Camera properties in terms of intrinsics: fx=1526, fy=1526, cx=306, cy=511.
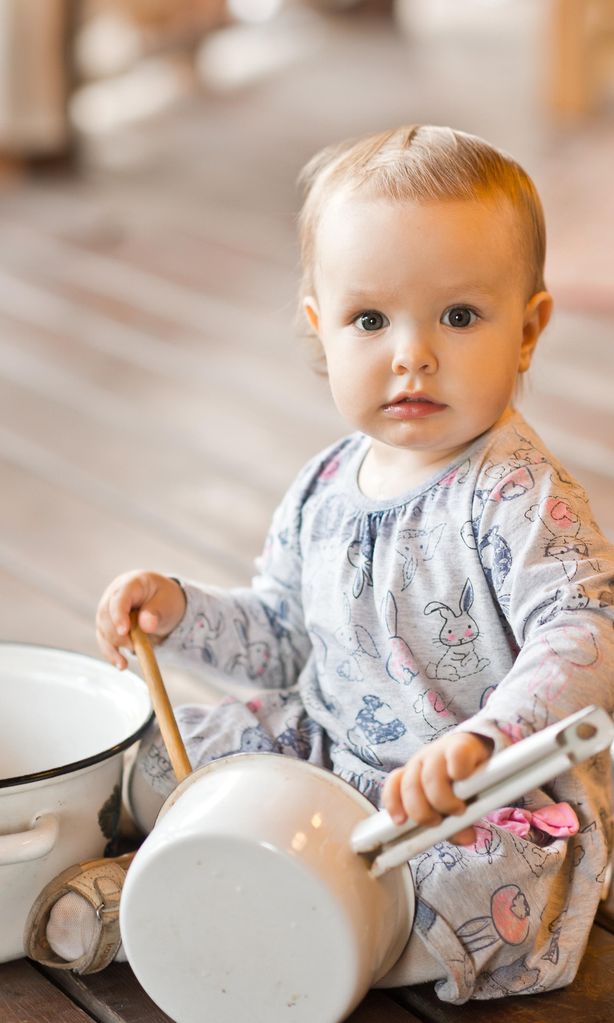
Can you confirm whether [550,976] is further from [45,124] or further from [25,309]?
[45,124]

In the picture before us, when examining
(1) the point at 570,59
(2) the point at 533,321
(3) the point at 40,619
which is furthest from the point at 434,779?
(1) the point at 570,59

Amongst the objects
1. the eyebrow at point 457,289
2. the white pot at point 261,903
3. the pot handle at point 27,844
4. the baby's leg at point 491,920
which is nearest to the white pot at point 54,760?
the pot handle at point 27,844

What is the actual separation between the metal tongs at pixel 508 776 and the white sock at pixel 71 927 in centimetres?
23

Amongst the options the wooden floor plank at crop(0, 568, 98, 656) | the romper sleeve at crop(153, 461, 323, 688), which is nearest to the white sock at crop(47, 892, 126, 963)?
the romper sleeve at crop(153, 461, 323, 688)

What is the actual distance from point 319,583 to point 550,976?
0.31m

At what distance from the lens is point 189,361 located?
2227 mm

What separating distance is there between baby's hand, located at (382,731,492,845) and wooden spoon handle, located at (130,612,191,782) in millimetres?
194

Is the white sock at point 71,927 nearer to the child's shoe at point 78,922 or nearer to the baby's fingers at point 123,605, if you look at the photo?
the child's shoe at point 78,922

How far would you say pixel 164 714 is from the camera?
102 centimetres

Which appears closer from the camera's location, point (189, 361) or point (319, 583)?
point (319, 583)

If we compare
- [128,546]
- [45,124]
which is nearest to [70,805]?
[128,546]

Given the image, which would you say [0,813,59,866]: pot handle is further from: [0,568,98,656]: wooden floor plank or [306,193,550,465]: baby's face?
[0,568,98,656]: wooden floor plank

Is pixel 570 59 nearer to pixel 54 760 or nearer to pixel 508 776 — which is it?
pixel 54 760

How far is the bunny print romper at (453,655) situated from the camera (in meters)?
0.93
